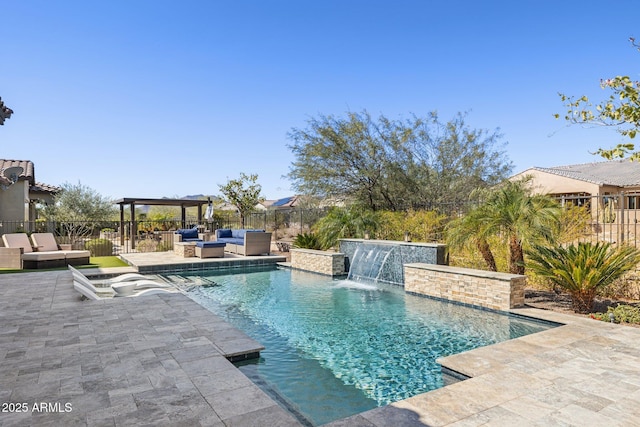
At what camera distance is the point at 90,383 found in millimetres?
3639

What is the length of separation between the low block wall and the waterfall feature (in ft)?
4.26

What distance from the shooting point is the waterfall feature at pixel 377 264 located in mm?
10797

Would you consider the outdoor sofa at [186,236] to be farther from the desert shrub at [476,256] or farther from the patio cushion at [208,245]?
the desert shrub at [476,256]

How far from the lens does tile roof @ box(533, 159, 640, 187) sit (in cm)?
2350

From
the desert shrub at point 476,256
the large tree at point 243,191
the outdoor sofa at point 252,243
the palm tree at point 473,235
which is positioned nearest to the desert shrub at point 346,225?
the outdoor sofa at point 252,243

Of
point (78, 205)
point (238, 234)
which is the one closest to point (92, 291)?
point (238, 234)

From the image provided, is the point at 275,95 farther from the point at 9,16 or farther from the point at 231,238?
the point at 9,16

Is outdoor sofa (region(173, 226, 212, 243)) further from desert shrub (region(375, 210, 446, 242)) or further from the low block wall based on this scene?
Result: the low block wall

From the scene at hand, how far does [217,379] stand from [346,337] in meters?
2.66

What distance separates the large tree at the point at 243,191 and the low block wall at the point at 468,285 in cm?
1584

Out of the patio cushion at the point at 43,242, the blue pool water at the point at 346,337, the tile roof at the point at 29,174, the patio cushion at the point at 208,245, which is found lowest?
the blue pool water at the point at 346,337

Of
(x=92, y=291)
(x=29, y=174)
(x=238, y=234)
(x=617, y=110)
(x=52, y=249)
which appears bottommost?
(x=92, y=291)

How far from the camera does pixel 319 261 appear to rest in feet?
41.4

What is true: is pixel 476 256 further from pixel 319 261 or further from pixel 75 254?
pixel 75 254
